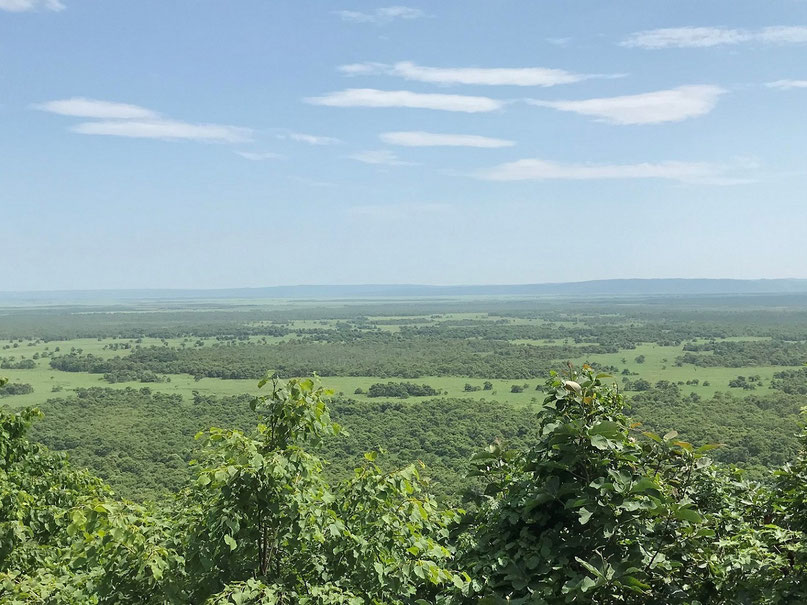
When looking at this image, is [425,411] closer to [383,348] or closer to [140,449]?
[140,449]

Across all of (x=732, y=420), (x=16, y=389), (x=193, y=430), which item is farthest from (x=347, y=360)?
(x=732, y=420)

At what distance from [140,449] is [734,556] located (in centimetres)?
5643

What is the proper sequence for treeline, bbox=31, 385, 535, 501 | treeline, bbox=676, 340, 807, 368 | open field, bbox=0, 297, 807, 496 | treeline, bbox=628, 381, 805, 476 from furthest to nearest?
treeline, bbox=676, 340, 807, 368 → open field, bbox=0, 297, 807, 496 → treeline, bbox=628, 381, 805, 476 → treeline, bbox=31, 385, 535, 501

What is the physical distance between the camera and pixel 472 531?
6.52 m

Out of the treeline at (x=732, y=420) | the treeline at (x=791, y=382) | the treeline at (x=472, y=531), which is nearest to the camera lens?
the treeline at (x=472, y=531)

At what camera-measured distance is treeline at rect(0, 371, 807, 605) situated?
4602 millimetres

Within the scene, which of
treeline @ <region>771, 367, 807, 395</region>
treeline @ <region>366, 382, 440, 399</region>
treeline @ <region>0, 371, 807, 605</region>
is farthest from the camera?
treeline @ <region>366, 382, 440, 399</region>

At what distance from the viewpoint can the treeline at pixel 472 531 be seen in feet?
15.1

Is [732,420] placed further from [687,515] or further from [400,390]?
[687,515]

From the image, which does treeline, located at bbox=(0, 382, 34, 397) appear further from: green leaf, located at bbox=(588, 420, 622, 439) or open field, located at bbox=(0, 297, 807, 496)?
green leaf, located at bbox=(588, 420, 622, 439)

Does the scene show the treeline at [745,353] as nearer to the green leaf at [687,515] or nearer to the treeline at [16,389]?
the treeline at [16,389]

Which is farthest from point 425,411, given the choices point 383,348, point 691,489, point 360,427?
point 383,348

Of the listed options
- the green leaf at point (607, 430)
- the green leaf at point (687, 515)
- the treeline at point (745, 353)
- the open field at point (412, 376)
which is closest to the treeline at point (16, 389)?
the open field at point (412, 376)

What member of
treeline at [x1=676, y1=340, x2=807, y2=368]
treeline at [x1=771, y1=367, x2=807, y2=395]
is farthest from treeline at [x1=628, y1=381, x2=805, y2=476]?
treeline at [x1=676, y1=340, x2=807, y2=368]
